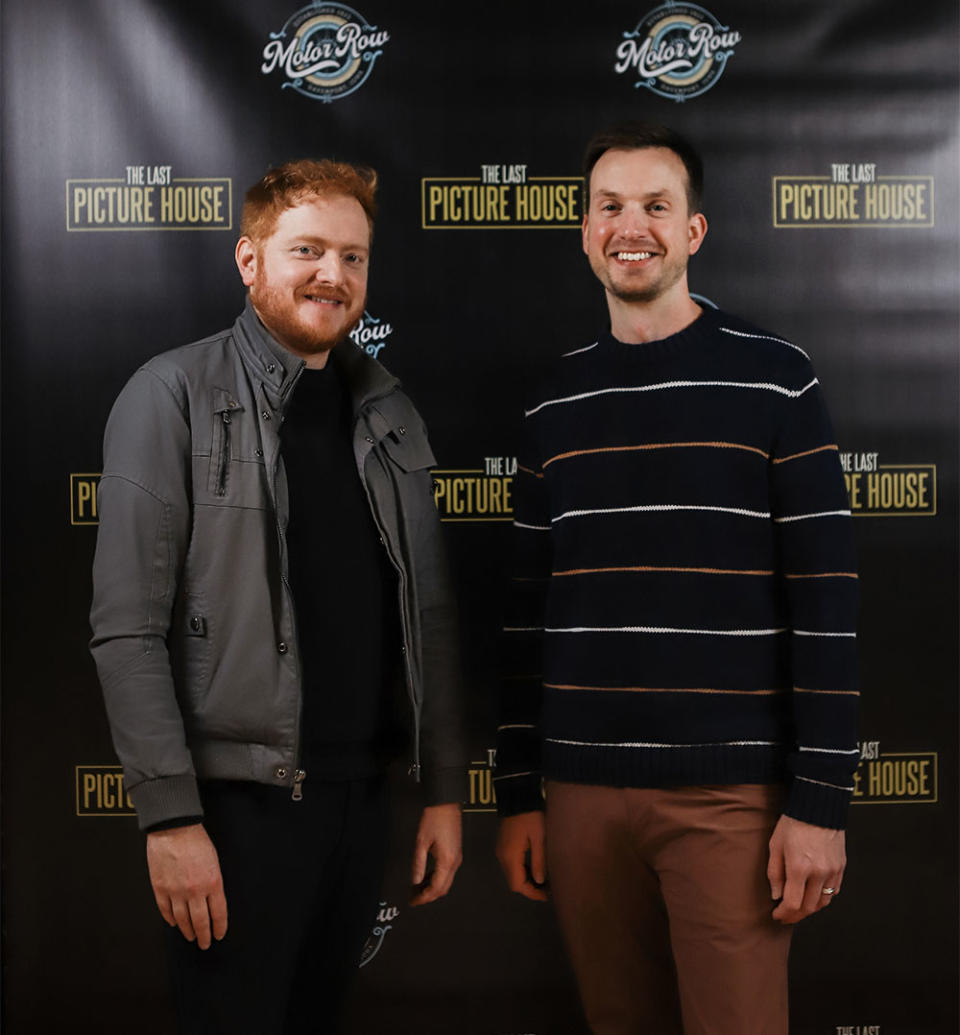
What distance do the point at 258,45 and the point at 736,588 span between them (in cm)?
161

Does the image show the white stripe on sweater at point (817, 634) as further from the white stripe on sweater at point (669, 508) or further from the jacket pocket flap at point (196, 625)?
the jacket pocket flap at point (196, 625)

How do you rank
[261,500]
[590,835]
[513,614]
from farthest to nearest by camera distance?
[513,614] < [590,835] < [261,500]

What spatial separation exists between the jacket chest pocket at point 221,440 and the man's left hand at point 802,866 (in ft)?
3.34

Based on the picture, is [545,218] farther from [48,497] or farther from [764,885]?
[764,885]

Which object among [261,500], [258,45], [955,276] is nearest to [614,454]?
[261,500]

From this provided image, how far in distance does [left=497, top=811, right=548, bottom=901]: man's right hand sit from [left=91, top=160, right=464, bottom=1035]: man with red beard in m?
0.14

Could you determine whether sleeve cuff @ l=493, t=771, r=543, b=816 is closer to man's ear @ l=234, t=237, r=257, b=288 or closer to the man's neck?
the man's neck

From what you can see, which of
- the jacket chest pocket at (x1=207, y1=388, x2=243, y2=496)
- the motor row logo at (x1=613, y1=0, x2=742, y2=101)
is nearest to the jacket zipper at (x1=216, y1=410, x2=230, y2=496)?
the jacket chest pocket at (x1=207, y1=388, x2=243, y2=496)

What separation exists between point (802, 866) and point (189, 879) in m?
0.92

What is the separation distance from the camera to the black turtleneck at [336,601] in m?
1.58

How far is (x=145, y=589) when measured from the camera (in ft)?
4.79

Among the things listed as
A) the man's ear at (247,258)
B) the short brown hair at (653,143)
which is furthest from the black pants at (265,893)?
the short brown hair at (653,143)

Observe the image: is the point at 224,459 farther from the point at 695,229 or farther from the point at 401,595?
the point at 695,229

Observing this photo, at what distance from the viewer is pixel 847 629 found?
155cm
